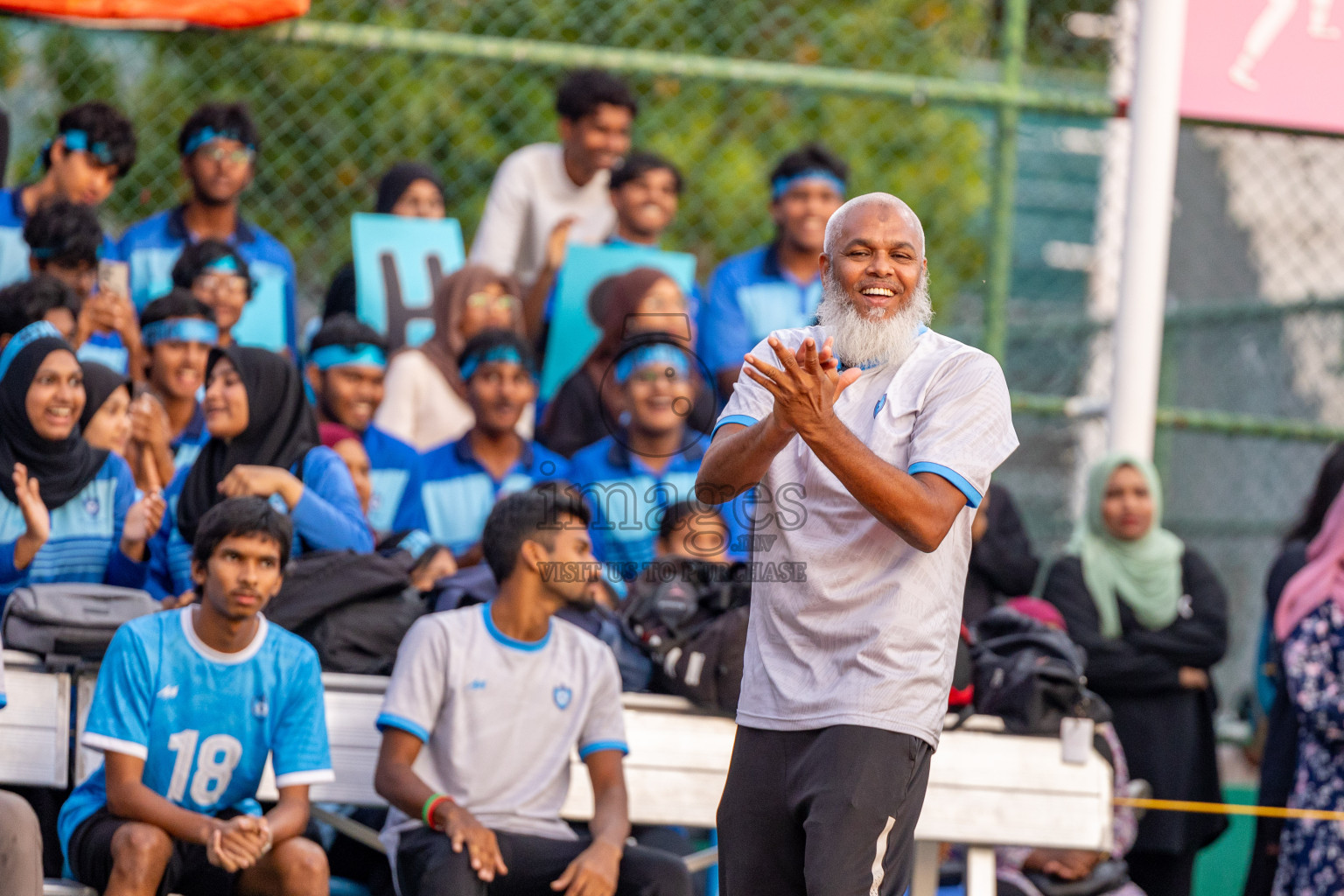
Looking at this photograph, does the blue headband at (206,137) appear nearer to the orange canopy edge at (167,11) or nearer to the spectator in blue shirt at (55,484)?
the orange canopy edge at (167,11)

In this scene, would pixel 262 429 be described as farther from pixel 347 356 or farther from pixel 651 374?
pixel 651 374

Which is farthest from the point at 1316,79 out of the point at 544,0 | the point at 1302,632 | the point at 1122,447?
the point at 544,0

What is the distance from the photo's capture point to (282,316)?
265 inches

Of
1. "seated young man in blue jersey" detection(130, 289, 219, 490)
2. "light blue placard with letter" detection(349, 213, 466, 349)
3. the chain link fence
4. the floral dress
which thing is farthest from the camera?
the chain link fence

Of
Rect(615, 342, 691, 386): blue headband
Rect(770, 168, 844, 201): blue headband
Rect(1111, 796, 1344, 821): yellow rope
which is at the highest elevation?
Rect(770, 168, 844, 201): blue headband

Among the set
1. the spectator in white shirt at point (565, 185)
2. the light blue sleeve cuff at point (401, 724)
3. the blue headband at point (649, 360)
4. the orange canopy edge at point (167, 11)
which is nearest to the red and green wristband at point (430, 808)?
the light blue sleeve cuff at point (401, 724)

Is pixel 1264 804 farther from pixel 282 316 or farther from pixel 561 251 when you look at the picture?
pixel 282 316

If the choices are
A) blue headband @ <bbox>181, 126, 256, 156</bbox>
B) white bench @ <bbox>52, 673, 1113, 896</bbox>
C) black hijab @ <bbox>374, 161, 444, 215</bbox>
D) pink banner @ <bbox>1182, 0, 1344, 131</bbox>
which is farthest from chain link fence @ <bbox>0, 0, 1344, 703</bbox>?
white bench @ <bbox>52, 673, 1113, 896</bbox>

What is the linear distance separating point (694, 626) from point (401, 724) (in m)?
1.03

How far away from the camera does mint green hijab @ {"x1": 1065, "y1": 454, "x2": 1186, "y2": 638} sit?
19.7 feet

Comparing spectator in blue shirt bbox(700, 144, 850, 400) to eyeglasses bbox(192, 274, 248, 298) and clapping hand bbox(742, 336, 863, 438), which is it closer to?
eyeglasses bbox(192, 274, 248, 298)

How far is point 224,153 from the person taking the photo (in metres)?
6.64

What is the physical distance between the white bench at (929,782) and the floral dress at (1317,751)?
874 mm

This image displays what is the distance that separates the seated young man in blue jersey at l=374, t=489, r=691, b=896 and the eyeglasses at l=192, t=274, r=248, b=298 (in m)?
1.90
